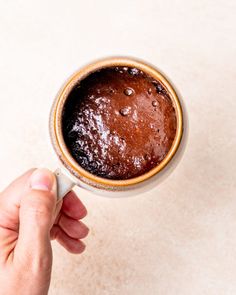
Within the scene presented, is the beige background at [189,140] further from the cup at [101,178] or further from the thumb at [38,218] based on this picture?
the thumb at [38,218]

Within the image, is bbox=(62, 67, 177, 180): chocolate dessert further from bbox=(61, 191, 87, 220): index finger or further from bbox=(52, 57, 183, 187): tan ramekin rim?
bbox=(61, 191, 87, 220): index finger

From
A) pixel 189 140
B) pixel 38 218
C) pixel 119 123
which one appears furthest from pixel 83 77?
pixel 189 140

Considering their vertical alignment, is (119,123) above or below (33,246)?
above

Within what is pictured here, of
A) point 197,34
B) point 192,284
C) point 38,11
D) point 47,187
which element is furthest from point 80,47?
point 192,284

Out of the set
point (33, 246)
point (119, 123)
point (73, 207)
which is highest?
point (119, 123)

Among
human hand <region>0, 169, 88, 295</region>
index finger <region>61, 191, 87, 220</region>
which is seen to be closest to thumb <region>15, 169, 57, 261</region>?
human hand <region>0, 169, 88, 295</region>

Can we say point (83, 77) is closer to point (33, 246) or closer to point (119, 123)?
point (119, 123)

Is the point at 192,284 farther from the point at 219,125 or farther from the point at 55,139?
the point at 55,139

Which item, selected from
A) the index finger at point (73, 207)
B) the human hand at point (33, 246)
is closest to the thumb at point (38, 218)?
the human hand at point (33, 246)
